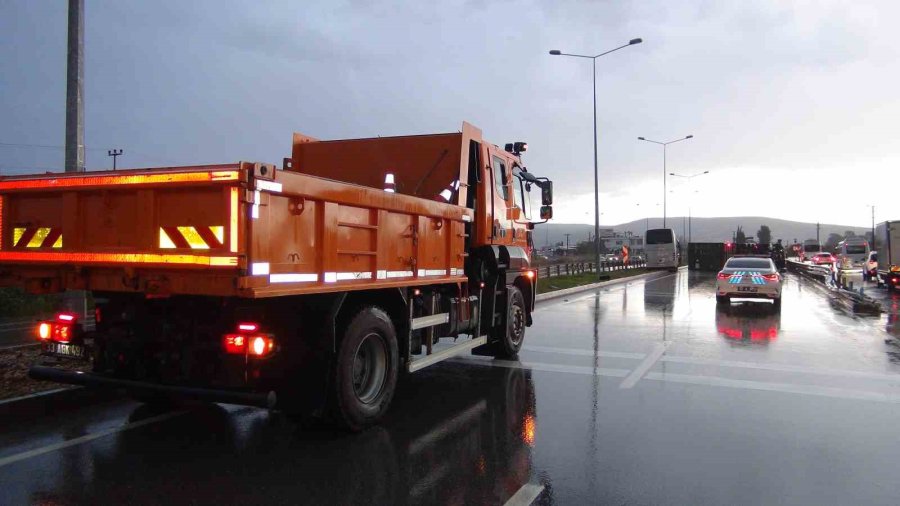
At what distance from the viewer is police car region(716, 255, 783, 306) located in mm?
18922

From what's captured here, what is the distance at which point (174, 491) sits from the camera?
14.7 ft

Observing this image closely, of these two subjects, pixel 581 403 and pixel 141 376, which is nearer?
pixel 141 376

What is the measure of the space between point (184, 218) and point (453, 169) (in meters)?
4.03

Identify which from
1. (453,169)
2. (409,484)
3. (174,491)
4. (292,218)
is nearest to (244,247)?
(292,218)

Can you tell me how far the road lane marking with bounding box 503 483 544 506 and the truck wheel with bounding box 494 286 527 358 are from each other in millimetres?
4678

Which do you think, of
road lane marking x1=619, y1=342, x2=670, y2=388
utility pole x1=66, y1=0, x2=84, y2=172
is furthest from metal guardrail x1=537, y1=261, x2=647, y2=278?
utility pole x1=66, y1=0, x2=84, y2=172

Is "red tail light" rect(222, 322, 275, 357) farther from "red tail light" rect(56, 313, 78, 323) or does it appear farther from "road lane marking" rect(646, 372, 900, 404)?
"road lane marking" rect(646, 372, 900, 404)

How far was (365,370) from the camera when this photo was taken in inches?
244

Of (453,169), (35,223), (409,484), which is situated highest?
(453,169)

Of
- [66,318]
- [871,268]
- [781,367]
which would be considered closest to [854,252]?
[871,268]

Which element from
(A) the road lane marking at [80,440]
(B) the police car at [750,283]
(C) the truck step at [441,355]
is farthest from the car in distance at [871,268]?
(A) the road lane marking at [80,440]

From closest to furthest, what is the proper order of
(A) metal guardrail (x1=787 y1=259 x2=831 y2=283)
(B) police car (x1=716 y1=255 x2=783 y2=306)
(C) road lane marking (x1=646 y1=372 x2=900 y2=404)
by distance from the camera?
(C) road lane marking (x1=646 y1=372 x2=900 y2=404), (B) police car (x1=716 y1=255 x2=783 y2=306), (A) metal guardrail (x1=787 y1=259 x2=831 y2=283)

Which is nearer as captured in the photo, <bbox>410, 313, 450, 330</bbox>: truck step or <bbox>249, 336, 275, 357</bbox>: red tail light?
<bbox>249, 336, 275, 357</bbox>: red tail light

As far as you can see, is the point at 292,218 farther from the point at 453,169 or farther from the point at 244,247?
the point at 453,169
